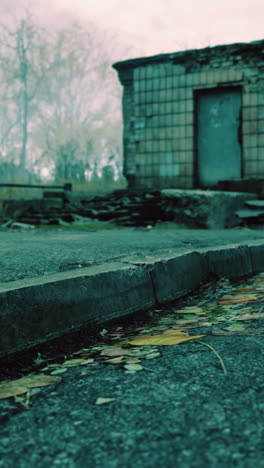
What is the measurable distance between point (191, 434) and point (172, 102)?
35.3 feet

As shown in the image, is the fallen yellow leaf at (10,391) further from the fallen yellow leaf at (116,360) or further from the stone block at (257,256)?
the stone block at (257,256)

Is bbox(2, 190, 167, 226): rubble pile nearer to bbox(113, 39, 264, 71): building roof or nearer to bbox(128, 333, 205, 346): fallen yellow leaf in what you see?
bbox(113, 39, 264, 71): building roof

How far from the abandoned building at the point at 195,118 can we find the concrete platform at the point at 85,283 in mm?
7505

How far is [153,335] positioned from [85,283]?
0.41 metres

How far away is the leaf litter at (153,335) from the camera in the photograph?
1593 mm

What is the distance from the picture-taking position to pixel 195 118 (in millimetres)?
11266

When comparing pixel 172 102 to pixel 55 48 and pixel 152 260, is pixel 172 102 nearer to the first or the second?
pixel 152 260

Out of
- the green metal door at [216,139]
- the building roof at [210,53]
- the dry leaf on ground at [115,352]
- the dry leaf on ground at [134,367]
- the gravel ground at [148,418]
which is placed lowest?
the dry leaf on ground at [115,352]

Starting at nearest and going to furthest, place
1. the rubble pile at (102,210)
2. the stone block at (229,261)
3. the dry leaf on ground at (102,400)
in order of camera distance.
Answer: the dry leaf on ground at (102,400), the stone block at (229,261), the rubble pile at (102,210)

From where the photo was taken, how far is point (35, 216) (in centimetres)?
959

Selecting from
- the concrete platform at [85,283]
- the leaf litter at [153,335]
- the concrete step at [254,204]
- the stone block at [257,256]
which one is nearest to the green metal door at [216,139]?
the concrete step at [254,204]

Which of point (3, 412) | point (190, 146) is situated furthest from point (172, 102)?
point (3, 412)

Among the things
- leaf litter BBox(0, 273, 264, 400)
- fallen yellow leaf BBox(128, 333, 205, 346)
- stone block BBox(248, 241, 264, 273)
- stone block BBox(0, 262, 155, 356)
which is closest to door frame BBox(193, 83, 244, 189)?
stone block BBox(248, 241, 264, 273)

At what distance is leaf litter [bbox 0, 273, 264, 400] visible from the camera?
1.59 meters
